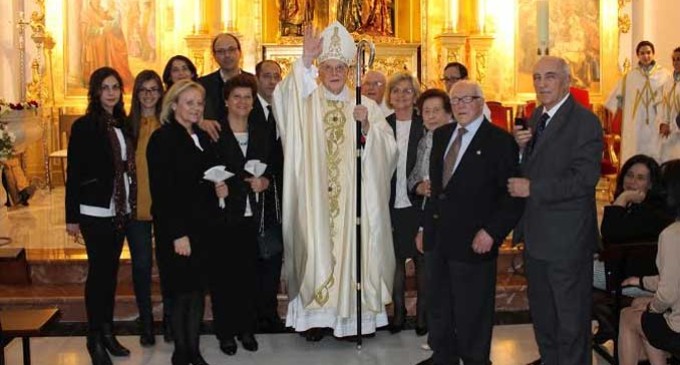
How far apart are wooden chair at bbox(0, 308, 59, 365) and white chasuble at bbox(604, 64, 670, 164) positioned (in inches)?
278

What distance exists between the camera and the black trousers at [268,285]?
6.06 metres

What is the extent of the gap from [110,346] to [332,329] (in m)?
1.44

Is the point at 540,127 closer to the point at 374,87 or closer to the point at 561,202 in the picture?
the point at 561,202

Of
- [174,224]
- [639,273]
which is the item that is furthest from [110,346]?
[639,273]

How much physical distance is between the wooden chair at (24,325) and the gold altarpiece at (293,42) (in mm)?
9415

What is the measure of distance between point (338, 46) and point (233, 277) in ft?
5.15

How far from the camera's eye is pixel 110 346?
5629 millimetres

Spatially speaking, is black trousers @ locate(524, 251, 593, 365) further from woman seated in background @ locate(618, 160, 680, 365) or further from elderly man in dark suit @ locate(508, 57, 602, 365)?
woman seated in background @ locate(618, 160, 680, 365)

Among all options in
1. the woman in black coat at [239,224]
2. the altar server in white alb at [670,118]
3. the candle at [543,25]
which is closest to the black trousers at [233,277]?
the woman in black coat at [239,224]

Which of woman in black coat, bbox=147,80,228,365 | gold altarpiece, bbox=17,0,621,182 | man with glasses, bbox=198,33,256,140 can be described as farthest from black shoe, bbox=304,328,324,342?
gold altarpiece, bbox=17,0,621,182

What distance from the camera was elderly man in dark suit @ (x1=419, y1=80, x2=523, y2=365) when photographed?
4.70m

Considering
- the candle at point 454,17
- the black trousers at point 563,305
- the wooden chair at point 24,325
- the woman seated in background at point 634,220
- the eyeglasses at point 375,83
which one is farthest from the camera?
the candle at point 454,17

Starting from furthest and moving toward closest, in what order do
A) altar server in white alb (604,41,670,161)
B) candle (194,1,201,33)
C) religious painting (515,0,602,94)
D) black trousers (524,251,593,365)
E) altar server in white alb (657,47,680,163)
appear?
religious painting (515,0,602,94) → candle (194,1,201,33) → altar server in white alb (604,41,670,161) → altar server in white alb (657,47,680,163) → black trousers (524,251,593,365)

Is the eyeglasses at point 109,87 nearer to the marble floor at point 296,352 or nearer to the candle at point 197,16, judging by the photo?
the marble floor at point 296,352
